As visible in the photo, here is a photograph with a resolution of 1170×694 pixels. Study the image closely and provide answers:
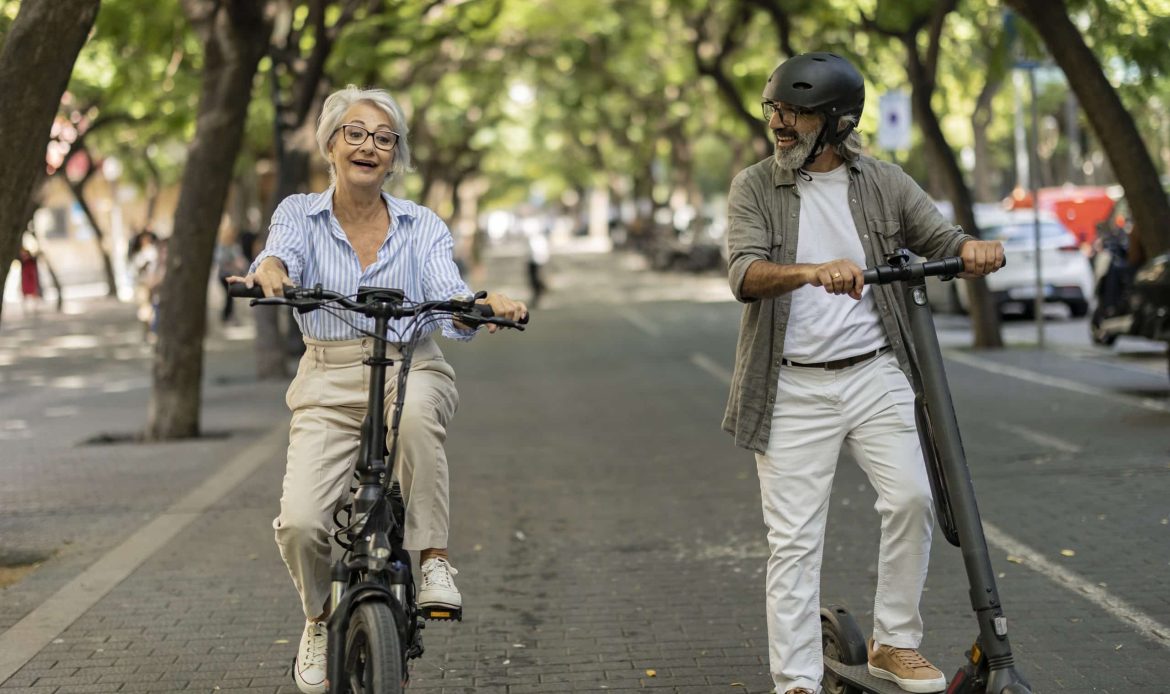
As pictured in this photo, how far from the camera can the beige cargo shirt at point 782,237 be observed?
485 cm

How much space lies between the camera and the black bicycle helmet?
4684 mm

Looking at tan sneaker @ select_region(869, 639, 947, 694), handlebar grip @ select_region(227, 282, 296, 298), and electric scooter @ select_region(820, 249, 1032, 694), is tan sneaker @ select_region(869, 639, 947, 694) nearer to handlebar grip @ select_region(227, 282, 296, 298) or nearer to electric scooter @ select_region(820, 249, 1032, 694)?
electric scooter @ select_region(820, 249, 1032, 694)

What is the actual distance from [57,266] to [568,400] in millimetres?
52780

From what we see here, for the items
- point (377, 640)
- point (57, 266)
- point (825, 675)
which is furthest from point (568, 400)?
point (57, 266)

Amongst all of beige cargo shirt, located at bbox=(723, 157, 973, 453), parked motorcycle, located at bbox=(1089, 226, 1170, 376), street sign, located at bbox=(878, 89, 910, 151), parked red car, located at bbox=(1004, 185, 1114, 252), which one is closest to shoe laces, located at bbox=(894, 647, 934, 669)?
beige cargo shirt, located at bbox=(723, 157, 973, 453)

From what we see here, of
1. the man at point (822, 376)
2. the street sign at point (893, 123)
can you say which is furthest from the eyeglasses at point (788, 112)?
the street sign at point (893, 123)

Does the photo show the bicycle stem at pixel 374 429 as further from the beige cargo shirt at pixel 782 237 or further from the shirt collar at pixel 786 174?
the shirt collar at pixel 786 174

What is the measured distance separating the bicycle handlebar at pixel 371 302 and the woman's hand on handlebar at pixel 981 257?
1205 millimetres

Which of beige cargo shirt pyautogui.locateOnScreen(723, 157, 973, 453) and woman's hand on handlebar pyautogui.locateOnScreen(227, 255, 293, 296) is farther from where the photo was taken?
beige cargo shirt pyautogui.locateOnScreen(723, 157, 973, 453)

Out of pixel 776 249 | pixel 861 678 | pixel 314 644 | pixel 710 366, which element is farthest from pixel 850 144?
pixel 710 366

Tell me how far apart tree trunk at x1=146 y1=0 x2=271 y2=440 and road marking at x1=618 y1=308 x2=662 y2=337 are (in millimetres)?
11142

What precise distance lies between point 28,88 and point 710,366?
11.3 m

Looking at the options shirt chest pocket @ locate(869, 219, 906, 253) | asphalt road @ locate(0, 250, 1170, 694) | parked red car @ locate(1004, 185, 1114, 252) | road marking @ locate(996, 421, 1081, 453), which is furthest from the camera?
parked red car @ locate(1004, 185, 1114, 252)

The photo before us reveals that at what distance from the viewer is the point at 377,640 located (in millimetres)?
4145
